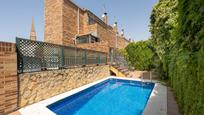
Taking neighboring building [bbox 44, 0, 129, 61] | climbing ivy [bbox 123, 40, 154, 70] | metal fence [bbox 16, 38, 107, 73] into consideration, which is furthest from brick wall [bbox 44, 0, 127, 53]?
metal fence [bbox 16, 38, 107, 73]

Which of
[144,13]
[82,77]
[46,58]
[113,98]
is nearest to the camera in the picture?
[46,58]

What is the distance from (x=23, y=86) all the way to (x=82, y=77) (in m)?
4.73

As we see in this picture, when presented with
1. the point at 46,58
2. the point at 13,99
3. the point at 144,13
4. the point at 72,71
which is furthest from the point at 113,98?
the point at 144,13

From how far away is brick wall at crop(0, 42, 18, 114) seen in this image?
4734 millimetres

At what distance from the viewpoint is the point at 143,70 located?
18562 mm

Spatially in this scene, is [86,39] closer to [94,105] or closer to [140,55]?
[140,55]

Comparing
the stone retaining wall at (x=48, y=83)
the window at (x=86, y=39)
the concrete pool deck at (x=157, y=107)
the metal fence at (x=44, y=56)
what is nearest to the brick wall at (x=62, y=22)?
the window at (x=86, y=39)

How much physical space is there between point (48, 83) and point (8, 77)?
6.98 ft

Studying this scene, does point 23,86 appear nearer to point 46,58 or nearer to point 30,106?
point 30,106

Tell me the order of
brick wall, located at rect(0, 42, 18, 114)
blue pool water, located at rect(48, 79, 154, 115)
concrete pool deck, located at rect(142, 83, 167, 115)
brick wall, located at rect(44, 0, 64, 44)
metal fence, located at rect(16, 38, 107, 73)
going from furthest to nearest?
brick wall, located at rect(44, 0, 64, 44), blue pool water, located at rect(48, 79, 154, 115), metal fence, located at rect(16, 38, 107, 73), concrete pool deck, located at rect(142, 83, 167, 115), brick wall, located at rect(0, 42, 18, 114)

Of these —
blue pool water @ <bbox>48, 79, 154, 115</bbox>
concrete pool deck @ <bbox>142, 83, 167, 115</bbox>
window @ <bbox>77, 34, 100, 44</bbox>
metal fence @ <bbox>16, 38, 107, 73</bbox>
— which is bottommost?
blue pool water @ <bbox>48, 79, 154, 115</bbox>

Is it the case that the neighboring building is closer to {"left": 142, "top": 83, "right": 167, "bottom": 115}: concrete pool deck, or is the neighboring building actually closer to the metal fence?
the metal fence

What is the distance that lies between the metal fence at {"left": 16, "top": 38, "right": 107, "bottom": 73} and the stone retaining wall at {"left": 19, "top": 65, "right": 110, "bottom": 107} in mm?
340

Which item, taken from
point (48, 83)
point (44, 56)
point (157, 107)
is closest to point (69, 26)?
point (44, 56)
